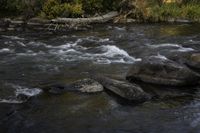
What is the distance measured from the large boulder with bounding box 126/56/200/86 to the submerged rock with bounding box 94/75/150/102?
0.96 m

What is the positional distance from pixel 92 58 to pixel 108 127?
7.40 meters

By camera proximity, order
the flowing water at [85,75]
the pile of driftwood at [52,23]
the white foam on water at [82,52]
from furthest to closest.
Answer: the pile of driftwood at [52,23] < the white foam on water at [82,52] < the flowing water at [85,75]

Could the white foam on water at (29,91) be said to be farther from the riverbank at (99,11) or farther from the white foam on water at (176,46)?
the riverbank at (99,11)

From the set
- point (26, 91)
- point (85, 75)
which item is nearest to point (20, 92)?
point (26, 91)

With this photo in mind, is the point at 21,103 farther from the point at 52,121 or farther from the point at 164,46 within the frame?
the point at 164,46

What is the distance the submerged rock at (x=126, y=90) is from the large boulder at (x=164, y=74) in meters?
0.96

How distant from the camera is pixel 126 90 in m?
12.5

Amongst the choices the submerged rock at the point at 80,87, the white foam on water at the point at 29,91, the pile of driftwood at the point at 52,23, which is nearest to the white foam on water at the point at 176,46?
the pile of driftwood at the point at 52,23

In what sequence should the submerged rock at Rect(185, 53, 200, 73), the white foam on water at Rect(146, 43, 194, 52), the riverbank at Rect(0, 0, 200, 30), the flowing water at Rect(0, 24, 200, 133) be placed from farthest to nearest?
the riverbank at Rect(0, 0, 200, 30)
the white foam on water at Rect(146, 43, 194, 52)
the submerged rock at Rect(185, 53, 200, 73)
the flowing water at Rect(0, 24, 200, 133)

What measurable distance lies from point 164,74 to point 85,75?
286 centimetres

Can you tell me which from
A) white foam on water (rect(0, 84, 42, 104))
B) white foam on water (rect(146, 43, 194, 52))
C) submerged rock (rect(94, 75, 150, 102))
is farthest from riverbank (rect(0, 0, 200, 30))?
submerged rock (rect(94, 75, 150, 102))

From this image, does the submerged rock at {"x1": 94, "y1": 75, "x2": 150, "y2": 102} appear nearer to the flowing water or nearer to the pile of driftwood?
the flowing water

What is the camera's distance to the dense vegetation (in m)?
27.3

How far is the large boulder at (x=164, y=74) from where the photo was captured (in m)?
13.4
